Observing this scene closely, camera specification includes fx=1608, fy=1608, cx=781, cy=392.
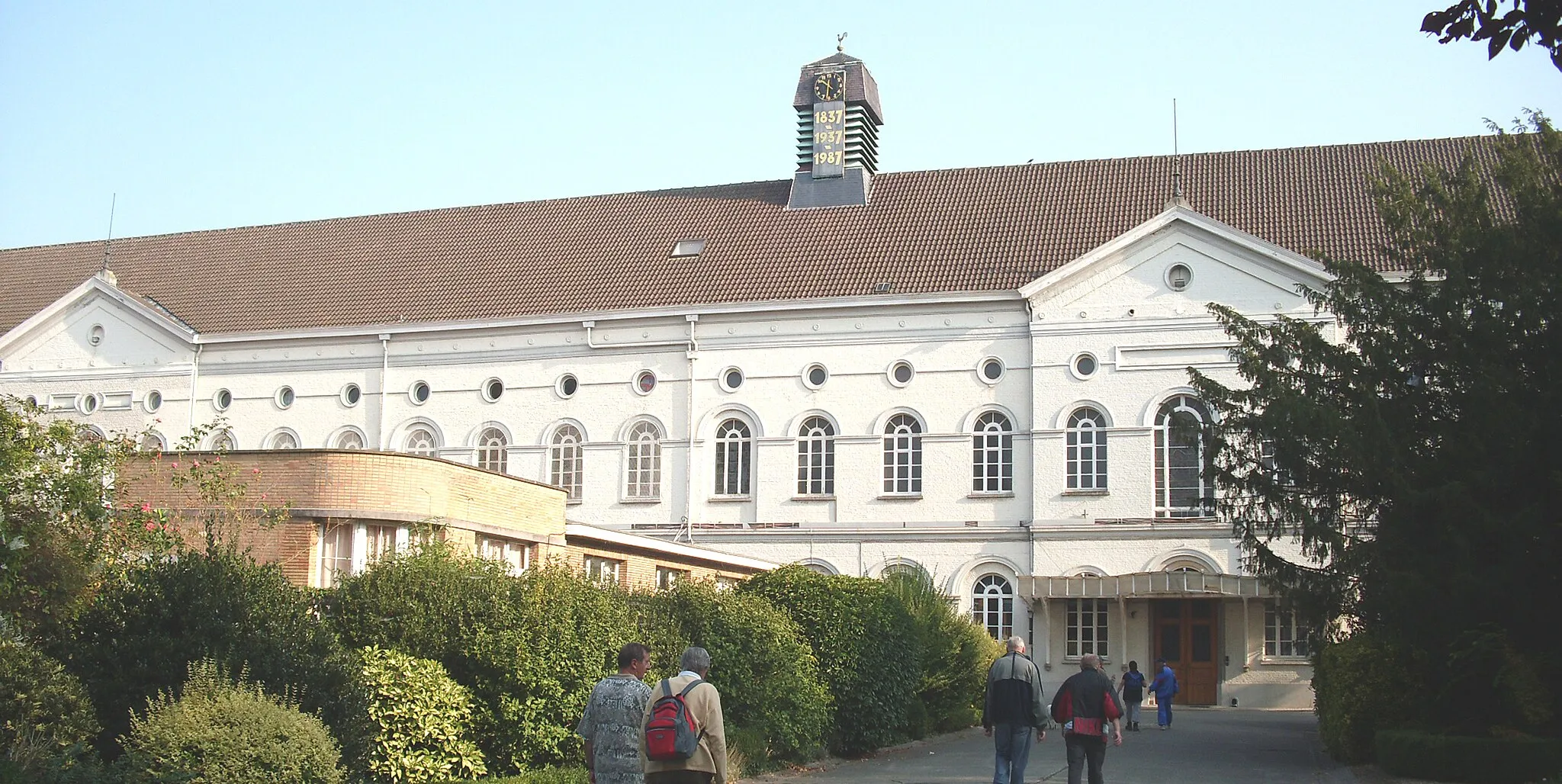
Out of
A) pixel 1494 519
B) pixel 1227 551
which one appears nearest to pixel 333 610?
pixel 1494 519

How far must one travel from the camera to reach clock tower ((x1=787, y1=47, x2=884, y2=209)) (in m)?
44.5

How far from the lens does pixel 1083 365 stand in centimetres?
3878

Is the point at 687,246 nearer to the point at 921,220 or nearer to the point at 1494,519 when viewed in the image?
the point at 921,220

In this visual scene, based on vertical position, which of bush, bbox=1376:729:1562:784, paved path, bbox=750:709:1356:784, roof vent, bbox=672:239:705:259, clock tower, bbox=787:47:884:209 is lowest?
paved path, bbox=750:709:1356:784

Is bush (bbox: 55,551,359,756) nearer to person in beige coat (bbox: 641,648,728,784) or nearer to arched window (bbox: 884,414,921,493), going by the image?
person in beige coat (bbox: 641,648,728,784)

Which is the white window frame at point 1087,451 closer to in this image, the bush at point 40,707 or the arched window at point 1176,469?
the arched window at point 1176,469

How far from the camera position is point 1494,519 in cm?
1933

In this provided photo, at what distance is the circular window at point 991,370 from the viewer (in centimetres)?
3931

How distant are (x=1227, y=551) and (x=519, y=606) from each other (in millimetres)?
23524

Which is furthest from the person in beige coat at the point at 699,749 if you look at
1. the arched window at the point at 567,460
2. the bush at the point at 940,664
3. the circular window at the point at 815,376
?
the arched window at the point at 567,460

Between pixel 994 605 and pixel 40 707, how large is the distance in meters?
27.8

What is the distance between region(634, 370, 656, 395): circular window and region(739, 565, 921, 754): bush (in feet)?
60.3

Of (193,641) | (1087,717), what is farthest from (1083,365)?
(193,641)

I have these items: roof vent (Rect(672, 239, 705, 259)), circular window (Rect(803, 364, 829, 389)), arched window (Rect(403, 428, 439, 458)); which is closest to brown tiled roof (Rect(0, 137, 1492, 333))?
roof vent (Rect(672, 239, 705, 259))
